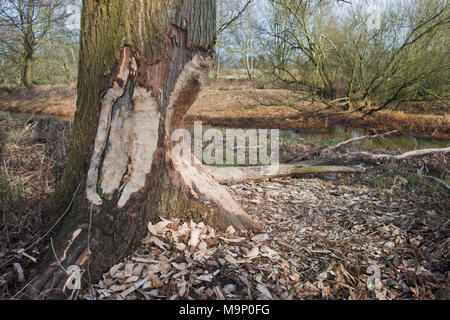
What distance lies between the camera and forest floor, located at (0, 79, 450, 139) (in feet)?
32.8

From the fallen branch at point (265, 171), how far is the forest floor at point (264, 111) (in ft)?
14.4

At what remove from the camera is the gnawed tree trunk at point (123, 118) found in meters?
1.82

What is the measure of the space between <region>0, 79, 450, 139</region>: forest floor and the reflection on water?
0.42 m

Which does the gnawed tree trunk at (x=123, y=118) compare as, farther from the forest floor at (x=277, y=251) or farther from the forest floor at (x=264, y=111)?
the forest floor at (x=264, y=111)

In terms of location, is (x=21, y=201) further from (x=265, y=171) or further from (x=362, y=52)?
(x=362, y=52)

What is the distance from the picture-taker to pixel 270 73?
10195 mm

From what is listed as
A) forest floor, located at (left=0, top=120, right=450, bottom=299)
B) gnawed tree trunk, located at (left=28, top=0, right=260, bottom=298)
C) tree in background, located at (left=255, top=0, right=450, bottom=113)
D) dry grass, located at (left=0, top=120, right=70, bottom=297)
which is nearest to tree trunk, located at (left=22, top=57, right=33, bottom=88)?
tree in background, located at (left=255, top=0, right=450, bottom=113)

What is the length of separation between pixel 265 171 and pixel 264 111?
9.07 m

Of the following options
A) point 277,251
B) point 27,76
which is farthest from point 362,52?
point 27,76

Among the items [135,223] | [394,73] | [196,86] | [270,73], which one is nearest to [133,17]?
[196,86]

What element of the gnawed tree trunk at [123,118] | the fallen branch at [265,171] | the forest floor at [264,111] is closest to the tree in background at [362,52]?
the forest floor at [264,111]

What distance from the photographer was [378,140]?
350 inches
